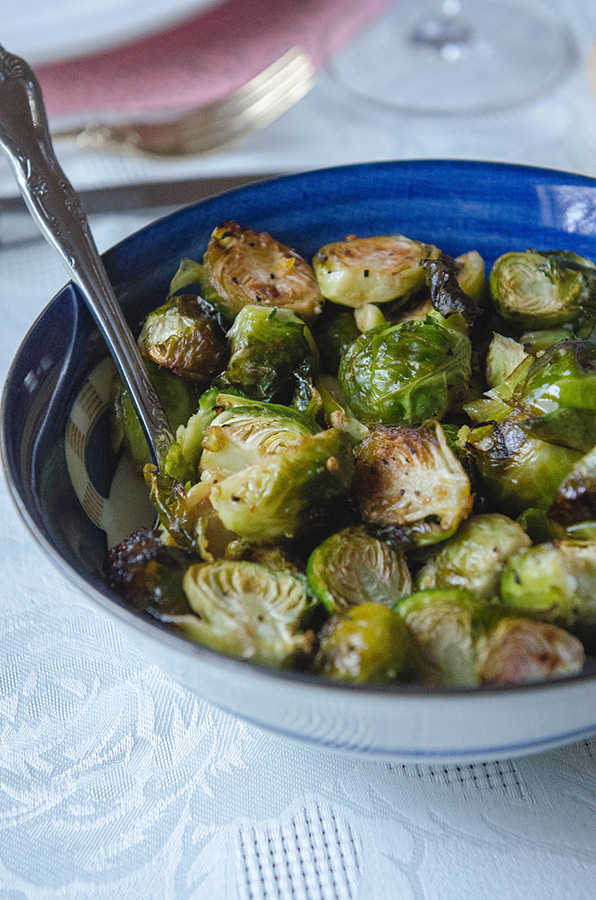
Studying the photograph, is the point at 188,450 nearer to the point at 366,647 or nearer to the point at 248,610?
the point at 248,610

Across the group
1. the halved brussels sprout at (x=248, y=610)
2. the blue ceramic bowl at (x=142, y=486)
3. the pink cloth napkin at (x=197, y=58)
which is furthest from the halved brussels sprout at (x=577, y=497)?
the pink cloth napkin at (x=197, y=58)

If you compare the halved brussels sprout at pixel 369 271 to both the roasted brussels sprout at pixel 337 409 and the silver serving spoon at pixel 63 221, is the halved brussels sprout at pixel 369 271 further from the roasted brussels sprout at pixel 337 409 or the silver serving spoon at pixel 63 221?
the silver serving spoon at pixel 63 221

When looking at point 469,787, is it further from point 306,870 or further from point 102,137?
point 102,137

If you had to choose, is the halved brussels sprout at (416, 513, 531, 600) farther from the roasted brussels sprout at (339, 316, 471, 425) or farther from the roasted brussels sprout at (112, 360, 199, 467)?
the roasted brussels sprout at (112, 360, 199, 467)

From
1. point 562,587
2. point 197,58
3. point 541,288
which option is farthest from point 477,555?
point 197,58

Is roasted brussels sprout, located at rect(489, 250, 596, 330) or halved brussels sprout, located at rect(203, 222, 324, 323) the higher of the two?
halved brussels sprout, located at rect(203, 222, 324, 323)

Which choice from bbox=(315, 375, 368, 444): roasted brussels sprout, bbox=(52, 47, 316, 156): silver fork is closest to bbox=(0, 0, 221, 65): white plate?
bbox=(52, 47, 316, 156): silver fork
